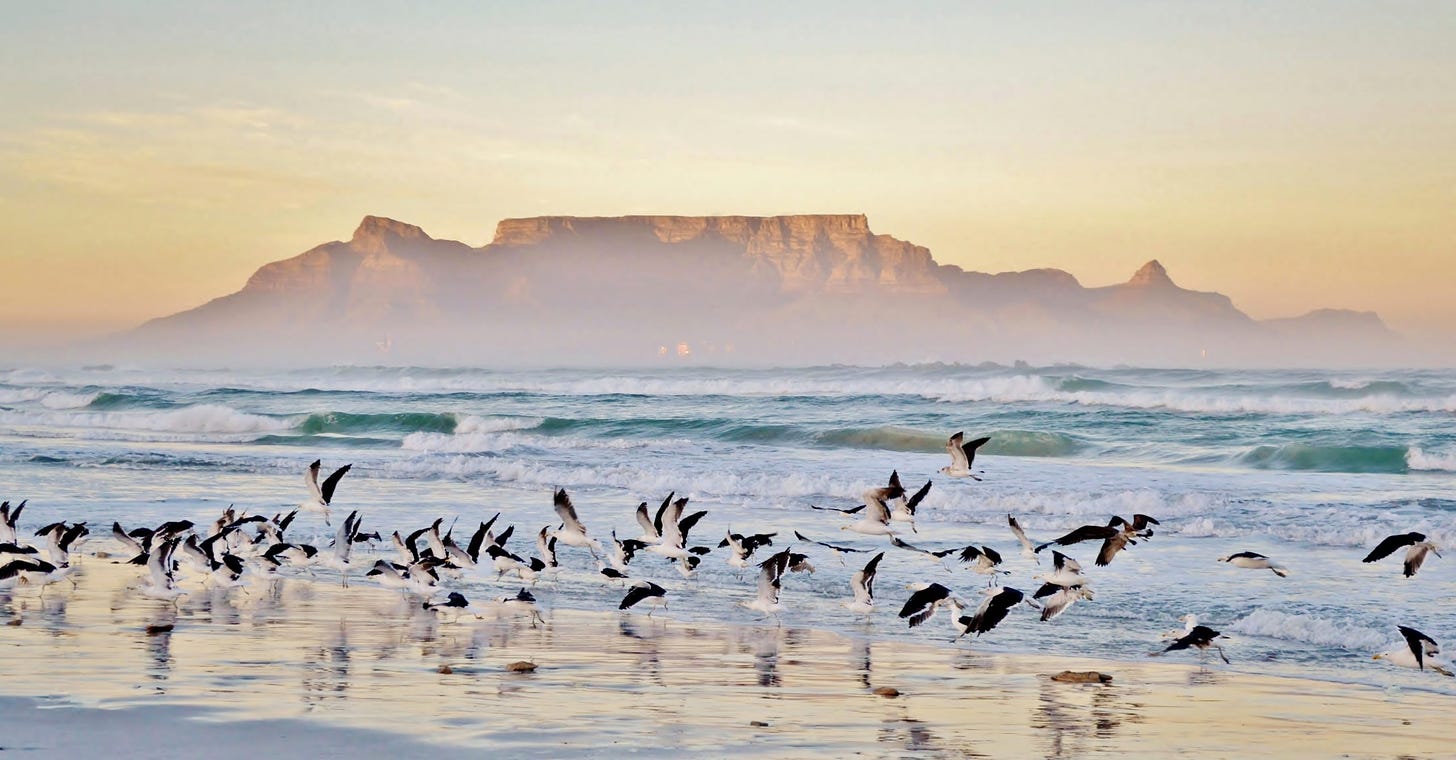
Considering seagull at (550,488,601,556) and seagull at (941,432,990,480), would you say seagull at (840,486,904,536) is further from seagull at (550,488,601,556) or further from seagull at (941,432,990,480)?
seagull at (550,488,601,556)

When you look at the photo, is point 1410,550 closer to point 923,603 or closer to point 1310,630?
point 1310,630

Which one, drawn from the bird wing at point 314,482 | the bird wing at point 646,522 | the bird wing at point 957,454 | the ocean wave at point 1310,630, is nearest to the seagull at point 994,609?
the ocean wave at point 1310,630

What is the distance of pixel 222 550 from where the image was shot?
51.5 feet

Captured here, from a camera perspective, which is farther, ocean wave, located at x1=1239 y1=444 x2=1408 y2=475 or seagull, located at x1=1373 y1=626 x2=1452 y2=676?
ocean wave, located at x1=1239 y1=444 x2=1408 y2=475

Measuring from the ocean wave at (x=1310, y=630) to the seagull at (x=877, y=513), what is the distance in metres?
4.14

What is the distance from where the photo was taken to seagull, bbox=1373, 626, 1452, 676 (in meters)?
9.84

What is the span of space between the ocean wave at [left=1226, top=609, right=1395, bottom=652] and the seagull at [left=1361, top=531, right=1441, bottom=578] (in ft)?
2.07

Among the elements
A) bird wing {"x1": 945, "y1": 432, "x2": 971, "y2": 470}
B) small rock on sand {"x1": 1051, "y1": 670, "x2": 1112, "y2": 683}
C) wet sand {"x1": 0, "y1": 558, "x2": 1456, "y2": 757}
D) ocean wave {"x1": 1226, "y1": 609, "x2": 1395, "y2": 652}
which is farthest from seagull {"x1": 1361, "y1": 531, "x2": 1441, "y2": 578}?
bird wing {"x1": 945, "y1": 432, "x2": 971, "y2": 470}

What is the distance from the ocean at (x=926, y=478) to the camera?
42.7 feet

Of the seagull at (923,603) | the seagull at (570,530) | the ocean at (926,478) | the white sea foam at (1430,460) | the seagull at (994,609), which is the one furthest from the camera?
the white sea foam at (1430,460)

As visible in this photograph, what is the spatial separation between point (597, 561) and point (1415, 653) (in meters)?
9.18

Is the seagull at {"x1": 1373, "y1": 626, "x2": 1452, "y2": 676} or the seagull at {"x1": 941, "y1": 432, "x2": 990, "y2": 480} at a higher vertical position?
the seagull at {"x1": 941, "y1": 432, "x2": 990, "y2": 480}

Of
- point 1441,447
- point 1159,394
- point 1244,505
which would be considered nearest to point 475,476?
point 1244,505

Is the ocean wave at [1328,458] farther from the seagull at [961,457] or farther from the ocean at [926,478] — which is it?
the seagull at [961,457]
